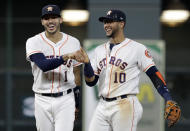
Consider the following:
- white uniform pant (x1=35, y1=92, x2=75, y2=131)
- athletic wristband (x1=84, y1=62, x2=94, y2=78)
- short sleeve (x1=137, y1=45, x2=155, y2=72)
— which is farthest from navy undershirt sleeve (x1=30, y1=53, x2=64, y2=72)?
short sleeve (x1=137, y1=45, x2=155, y2=72)

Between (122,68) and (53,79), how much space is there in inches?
31.3

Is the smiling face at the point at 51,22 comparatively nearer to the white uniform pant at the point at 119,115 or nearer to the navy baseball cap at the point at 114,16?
the navy baseball cap at the point at 114,16

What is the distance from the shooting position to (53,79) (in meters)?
5.63

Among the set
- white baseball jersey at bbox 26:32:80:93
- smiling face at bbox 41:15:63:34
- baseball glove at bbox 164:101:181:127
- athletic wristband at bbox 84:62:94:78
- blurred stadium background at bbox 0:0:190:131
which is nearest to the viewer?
baseball glove at bbox 164:101:181:127

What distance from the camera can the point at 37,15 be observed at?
9625mm

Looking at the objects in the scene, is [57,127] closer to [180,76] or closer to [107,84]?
[107,84]

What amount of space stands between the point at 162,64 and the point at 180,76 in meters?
1.61

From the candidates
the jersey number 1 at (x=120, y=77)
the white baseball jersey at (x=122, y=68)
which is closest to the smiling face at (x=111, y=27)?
the white baseball jersey at (x=122, y=68)

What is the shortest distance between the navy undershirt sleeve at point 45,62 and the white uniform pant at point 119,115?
766mm

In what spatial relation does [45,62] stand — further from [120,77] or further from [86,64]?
[120,77]

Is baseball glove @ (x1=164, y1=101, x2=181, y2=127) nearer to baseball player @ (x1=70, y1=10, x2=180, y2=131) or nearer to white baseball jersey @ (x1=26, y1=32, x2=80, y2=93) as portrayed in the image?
baseball player @ (x1=70, y1=10, x2=180, y2=131)

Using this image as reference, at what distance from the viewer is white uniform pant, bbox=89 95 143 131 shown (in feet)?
18.2

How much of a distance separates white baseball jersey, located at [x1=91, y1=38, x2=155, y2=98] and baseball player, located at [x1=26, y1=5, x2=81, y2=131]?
14.9 inches

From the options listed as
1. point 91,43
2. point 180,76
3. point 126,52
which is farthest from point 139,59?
point 180,76
